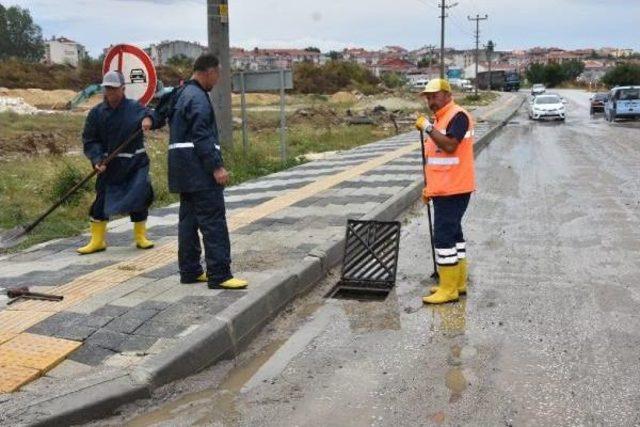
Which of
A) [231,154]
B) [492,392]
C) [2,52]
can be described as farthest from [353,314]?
[2,52]

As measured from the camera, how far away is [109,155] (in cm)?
669

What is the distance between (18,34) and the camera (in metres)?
116

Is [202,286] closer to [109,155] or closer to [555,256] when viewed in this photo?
[109,155]

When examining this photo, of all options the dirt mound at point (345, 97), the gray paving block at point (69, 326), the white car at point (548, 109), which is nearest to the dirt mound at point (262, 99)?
the dirt mound at point (345, 97)

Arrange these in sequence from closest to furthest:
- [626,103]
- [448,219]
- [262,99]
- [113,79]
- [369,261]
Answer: [448,219] → [113,79] → [369,261] → [626,103] → [262,99]

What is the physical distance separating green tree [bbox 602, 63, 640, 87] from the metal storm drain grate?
93539mm

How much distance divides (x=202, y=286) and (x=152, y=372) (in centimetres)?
174

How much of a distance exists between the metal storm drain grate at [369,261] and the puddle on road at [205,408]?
205cm

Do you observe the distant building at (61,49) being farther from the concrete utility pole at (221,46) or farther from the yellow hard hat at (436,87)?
the yellow hard hat at (436,87)

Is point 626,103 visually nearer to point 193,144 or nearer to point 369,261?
point 369,261

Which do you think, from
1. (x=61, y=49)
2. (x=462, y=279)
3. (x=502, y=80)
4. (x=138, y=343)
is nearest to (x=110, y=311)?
(x=138, y=343)

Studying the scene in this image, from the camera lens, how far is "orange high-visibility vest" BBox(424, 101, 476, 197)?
5.79 metres

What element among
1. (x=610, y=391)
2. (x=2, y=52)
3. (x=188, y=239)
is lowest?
(x=610, y=391)

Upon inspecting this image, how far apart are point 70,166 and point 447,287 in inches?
292
